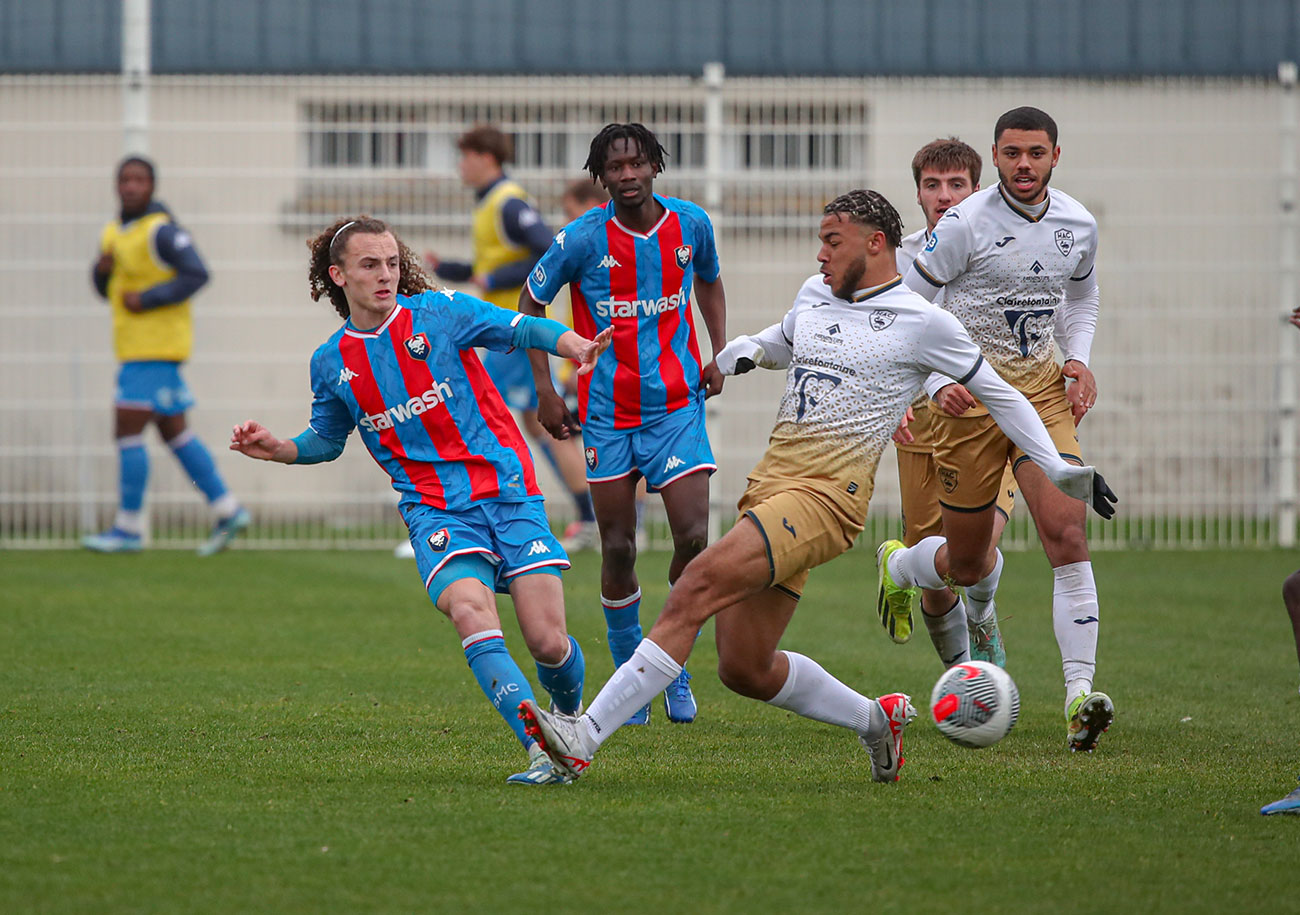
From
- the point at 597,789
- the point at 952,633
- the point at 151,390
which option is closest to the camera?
the point at 597,789

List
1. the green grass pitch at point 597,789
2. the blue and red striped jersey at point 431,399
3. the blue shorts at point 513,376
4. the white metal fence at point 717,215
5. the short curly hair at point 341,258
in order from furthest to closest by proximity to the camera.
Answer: the white metal fence at point 717,215 → the blue shorts at point 513,376 → the short curly hair at point 341,258 → the blue and red striped jersey at point 431,399 → the green grass pitch at point 597,789

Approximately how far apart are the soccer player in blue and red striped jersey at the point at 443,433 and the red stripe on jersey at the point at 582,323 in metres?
0.99

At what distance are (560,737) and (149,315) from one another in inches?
310

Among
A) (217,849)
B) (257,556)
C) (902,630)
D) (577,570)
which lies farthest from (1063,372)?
(257,556)

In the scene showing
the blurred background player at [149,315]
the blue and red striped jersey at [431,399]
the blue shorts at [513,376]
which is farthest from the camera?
the blurred background player at [149,315]

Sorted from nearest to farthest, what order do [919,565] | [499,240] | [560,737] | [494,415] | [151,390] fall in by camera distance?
[560,737] < [494,415] < [919,565] < [499,240] < [151,390]

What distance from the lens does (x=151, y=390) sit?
454 inches

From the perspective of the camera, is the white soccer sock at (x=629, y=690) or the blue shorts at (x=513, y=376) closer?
the white soccer sock at (x=629, y=690)

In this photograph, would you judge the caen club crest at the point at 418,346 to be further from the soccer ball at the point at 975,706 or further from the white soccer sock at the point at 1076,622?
the white soccer sock at the point at 1076,622

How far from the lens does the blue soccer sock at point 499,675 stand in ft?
15.9

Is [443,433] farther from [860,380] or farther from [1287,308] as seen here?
[1287,308]

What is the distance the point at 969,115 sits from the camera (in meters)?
12.7

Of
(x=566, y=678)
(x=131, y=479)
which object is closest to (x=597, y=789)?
(x=566, y=678)

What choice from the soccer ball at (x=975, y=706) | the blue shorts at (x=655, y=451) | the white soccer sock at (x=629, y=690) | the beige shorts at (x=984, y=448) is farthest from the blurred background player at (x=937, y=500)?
the white soccer sock at (x=629, y=690)
